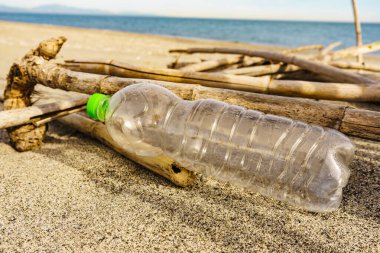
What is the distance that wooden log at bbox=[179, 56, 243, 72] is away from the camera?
11.5 ft

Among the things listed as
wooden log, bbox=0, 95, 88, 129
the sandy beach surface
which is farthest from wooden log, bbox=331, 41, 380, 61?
wooden log, bbox=0, 95, 88, 129

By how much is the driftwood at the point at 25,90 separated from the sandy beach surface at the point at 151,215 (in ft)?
0.54

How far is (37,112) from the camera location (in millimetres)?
2045

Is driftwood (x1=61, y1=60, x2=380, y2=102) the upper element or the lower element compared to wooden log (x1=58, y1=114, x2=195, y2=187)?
upper

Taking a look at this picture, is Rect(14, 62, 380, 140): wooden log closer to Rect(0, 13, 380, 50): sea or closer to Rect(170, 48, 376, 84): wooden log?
Rect(170, 48, 376, 84): wooden log

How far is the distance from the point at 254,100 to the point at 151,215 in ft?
2.82

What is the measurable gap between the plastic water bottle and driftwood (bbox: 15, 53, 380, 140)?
5 cm

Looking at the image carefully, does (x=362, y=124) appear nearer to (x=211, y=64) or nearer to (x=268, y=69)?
(x=268, y=69)

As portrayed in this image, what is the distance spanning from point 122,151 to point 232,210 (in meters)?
0.85

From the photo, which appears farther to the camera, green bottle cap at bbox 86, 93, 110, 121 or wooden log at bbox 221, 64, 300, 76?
wooden log at bbox 221, 64, 300, 76

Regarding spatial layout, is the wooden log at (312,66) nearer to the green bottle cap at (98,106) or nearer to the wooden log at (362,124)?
the wooden log at (362,124)

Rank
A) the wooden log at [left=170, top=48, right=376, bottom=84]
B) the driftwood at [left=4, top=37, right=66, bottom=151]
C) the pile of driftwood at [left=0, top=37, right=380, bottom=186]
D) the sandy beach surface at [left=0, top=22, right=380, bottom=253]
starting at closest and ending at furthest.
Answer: the sandy beach surface at [left=0, top=22, right=380, bottom=253] → the pile of driftwood at [left=0, top=37, right=380, bottom=186] → the driftwood at [left=4, top=37, right=66, bottom=151] → the wooden log at [left=170, top=48, right=376, bottom=84]

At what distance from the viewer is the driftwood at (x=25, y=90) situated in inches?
83.3

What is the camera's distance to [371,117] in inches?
58.9
